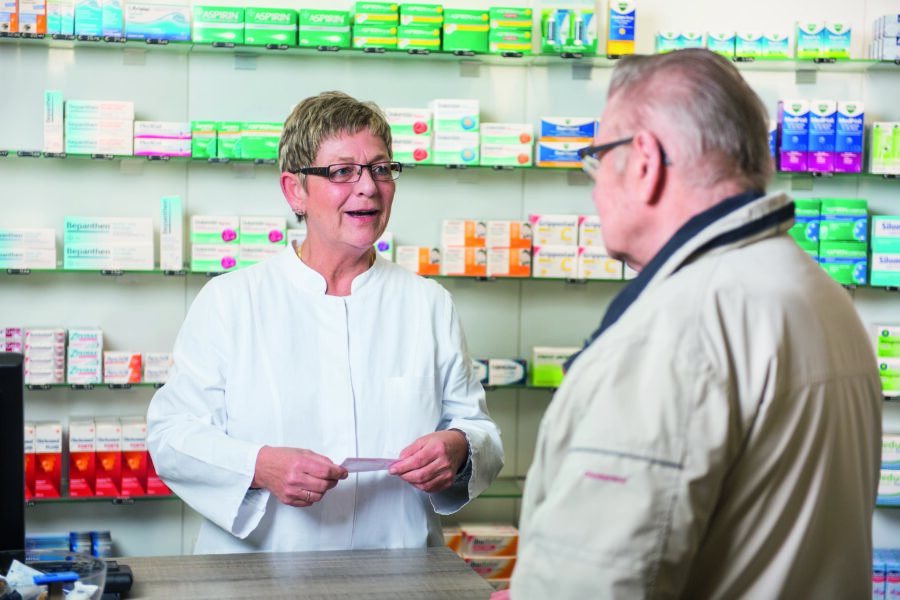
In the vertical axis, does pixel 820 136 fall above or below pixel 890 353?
above

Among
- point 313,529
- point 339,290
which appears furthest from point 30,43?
point 313,529

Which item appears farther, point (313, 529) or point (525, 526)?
point (313, 529)

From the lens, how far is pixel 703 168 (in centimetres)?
120

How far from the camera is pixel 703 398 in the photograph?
1071 millimetres

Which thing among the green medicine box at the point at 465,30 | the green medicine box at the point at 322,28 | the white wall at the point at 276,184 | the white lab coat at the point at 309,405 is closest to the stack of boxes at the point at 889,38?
the white wall at the point at 276,184

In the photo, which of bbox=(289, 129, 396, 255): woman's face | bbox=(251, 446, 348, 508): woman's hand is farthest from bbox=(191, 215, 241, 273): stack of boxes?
bbox=(251, 446, 348, 508): woman's hand

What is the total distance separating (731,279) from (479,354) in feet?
10.5

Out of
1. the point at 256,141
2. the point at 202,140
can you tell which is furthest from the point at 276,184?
the point at 202,140

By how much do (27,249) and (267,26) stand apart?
1.32 metres

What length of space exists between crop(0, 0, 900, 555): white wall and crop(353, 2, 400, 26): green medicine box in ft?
0.71

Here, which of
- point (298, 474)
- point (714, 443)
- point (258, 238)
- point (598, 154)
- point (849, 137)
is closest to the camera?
point (714, 443)

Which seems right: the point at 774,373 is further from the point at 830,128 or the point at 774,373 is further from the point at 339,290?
the point at 830,128

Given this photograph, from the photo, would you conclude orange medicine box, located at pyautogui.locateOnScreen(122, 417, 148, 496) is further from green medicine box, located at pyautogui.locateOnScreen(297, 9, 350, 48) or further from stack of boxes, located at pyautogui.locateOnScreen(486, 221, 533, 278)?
green medicine box, located at pyautogui.locateOnScreen(297, 9, 350, 48)

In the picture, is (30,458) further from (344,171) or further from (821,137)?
(821,137)
